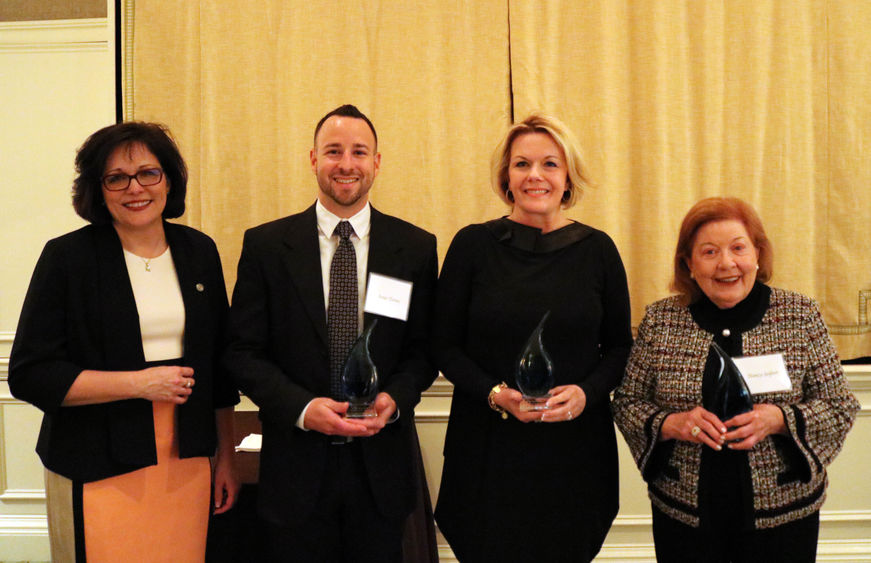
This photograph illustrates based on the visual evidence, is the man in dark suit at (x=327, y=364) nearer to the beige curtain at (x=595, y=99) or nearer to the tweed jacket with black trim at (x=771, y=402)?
the tweed jacket with black trim at (x=771, y=402)

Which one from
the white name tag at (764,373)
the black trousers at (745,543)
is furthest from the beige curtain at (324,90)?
the black trousers at (745,543)

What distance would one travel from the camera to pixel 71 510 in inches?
67.5

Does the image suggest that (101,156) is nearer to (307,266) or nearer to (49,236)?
(307,266)

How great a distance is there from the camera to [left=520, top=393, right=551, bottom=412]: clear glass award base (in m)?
1.66

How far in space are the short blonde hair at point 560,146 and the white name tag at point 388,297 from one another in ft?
1.52

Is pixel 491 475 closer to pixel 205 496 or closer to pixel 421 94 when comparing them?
pixel 205 496

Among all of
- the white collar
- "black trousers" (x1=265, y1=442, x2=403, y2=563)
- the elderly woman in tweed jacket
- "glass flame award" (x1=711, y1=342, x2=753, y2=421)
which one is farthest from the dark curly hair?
"glass flame award" (x1=711, y1=342, x2=753, y2=421)

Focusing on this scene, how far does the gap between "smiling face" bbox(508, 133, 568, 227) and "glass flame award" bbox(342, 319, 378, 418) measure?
58 cm

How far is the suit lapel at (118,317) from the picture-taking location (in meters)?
1.74

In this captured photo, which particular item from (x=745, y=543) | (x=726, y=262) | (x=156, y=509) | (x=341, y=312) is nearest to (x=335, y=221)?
(x=341, y=312)

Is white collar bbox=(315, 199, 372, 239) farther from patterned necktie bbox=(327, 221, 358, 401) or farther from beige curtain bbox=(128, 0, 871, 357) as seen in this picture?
beige curtain bbox=(128, 0, 871, 357)

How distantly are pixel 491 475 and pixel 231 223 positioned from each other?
178 centimetres

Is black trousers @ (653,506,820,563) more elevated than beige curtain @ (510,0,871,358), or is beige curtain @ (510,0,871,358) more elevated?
beige curtain @ (510,0,871,358)

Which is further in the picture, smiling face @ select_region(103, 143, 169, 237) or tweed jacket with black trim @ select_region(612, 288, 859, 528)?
smiling face @ select_region(103, 143, 169, 237)
